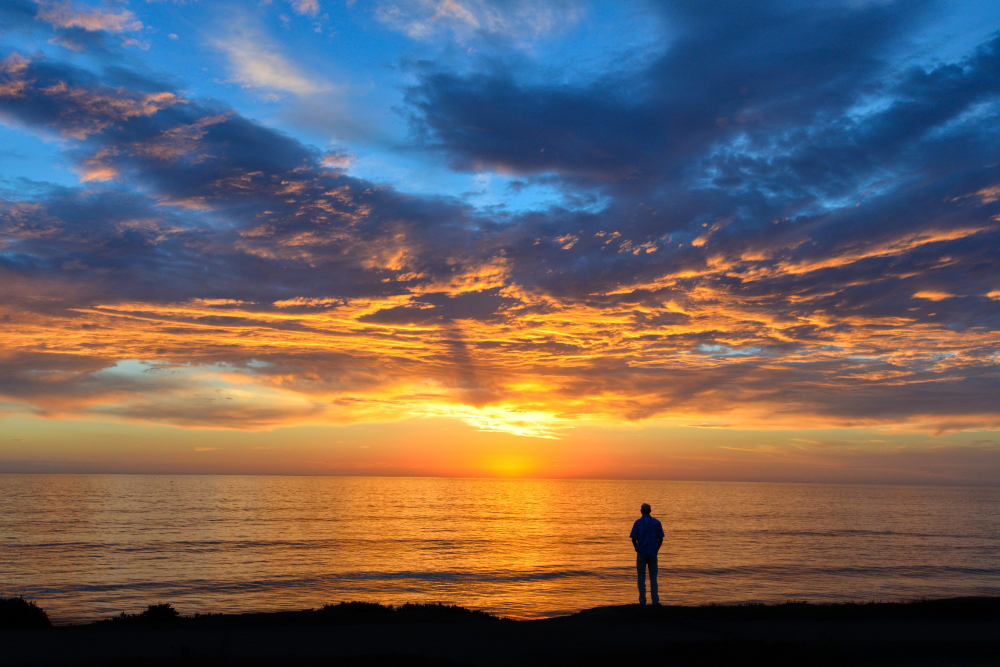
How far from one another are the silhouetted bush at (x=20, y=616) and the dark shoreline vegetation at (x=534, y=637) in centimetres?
3

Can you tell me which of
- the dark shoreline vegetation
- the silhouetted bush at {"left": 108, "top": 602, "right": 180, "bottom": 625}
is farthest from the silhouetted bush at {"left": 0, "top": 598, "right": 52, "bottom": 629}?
the silhouetted bush at {"left": 108, "top": 602, "right": 180, "bottom": 625}

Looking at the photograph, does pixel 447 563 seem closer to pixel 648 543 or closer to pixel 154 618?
pixel 154 618

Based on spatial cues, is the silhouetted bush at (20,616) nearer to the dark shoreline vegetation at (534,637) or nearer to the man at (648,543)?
the dark shoreline vegetation at (534,637)

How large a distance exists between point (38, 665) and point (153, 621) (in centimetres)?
530

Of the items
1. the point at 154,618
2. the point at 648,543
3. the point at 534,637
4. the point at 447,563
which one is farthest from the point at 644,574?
the point at 447,563

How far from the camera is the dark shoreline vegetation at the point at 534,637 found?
1043cm

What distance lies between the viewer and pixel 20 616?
1537 centimetres

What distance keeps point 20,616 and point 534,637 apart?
13.4 m

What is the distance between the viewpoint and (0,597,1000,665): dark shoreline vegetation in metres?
10.4

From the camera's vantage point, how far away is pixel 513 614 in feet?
73.8

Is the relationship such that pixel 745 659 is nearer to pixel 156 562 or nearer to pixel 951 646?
pixel 951 646

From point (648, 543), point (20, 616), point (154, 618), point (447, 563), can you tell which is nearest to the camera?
point (154, 618)

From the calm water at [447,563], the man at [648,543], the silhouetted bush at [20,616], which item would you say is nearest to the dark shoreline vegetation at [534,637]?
the silhouetted bush at [20,616]

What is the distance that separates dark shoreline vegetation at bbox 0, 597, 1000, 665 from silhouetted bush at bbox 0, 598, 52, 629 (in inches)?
1.3
